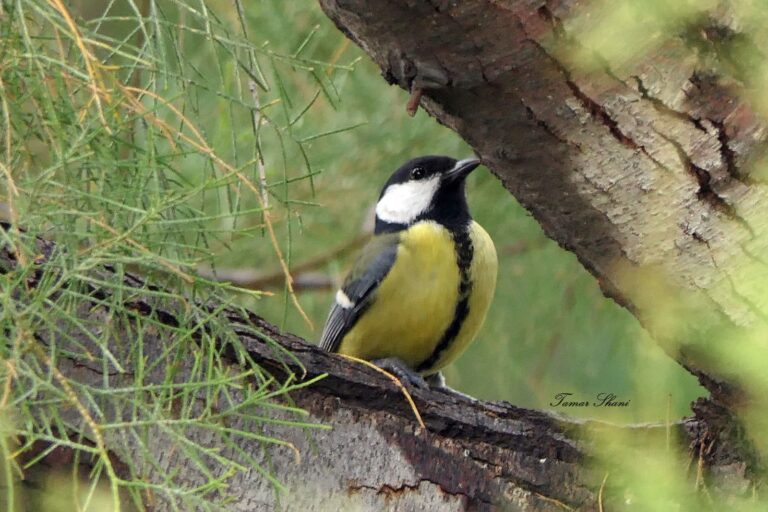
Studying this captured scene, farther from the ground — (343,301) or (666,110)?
(666,110)

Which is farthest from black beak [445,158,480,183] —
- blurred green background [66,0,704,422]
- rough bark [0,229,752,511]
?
rough bark [0,229,752,511]

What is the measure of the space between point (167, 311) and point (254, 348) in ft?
0.40

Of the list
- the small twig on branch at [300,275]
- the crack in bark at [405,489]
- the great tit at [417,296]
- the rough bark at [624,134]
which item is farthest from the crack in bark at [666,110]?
the small twig on branch at [300,275]

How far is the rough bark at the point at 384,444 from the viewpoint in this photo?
1.25m

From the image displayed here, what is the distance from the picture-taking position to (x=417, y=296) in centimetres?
200

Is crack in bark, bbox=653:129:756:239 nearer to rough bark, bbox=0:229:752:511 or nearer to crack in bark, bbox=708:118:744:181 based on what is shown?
crack in bark, bbox=708:118:744:181

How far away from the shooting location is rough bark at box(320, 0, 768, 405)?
44.3 inches

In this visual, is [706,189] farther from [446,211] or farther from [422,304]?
[446,211]

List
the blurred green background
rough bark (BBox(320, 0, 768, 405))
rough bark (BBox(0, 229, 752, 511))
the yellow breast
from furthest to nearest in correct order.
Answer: the blurred green background, the yellow breast, rough bark (BBox(0, 229, 752, 511)), rough bark (BBox(320, 0, 768, 405))

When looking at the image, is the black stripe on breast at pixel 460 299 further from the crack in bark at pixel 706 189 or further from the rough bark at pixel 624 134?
the crack in bark at pixel 706 189

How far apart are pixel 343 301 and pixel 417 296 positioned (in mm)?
158

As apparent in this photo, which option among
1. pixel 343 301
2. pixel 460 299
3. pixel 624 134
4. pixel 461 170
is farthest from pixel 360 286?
pixel 624 134

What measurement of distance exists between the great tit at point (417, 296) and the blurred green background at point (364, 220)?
0.17 m

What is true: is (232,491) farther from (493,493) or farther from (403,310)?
(403,310)
